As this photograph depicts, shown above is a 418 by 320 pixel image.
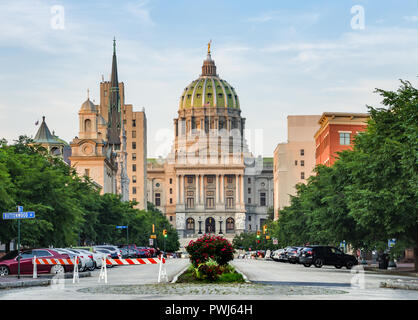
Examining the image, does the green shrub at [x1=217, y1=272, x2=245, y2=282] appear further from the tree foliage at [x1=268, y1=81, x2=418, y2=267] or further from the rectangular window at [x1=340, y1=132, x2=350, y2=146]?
the rectangular window at [x1=340, y1=132, x2=350, y2=146]

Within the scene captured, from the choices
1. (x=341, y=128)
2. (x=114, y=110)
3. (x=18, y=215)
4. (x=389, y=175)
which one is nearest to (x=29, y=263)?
(x=18, y=215)

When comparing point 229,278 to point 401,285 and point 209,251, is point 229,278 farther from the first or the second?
point 401,285

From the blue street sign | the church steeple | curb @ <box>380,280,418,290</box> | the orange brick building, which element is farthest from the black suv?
the church steeple

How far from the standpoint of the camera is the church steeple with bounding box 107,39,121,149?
170 metres

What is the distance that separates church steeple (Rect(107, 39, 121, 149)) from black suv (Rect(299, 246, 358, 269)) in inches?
4158

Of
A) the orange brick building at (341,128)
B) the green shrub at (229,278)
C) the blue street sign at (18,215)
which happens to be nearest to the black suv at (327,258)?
the green shrub at (229,278)

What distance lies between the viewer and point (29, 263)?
4394cm

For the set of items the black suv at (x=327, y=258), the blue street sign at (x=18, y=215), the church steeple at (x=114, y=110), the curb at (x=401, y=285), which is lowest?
the curb at (x=401, y=285)

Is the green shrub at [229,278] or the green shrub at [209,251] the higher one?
the green shrub at [209,251]

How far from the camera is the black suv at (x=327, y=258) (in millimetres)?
62125

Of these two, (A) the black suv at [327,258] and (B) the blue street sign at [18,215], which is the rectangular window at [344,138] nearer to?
(A) the black suv at [327,258]

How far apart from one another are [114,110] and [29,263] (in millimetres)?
136626

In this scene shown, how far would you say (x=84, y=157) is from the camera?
13675 cm

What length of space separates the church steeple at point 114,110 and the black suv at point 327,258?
105604 millimetres
